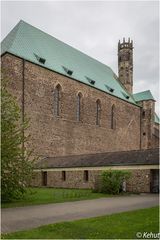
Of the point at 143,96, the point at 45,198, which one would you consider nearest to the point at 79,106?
the point at 143,96

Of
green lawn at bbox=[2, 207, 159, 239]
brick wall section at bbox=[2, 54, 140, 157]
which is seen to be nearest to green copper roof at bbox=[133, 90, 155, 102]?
brick wall section at bbox=[2, 54, 140, 157]

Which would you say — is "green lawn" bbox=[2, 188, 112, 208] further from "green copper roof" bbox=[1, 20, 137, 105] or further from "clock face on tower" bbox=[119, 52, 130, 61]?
"clock face on tower" bbox=[119, 52, 130, 61]

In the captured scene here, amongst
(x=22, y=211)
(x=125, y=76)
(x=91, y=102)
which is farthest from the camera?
(x=125, y=76)

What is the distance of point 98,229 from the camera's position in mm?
9625

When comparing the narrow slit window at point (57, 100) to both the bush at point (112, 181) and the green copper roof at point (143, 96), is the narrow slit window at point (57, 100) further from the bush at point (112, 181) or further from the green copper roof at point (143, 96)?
the green copper roof at point (143, 96)

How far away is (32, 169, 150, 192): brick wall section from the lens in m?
23.9

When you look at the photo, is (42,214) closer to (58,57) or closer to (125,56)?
(58,57)

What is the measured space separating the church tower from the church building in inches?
128

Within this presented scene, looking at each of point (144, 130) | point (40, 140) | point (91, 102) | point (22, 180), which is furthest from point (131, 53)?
point (22, 180)

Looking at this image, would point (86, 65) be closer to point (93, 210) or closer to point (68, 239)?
point (93, 210)

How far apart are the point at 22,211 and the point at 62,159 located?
18014 millimetres

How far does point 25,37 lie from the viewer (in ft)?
118

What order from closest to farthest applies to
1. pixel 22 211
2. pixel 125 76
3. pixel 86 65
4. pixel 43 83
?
pixel 22 211 < pixel 43 83 < pixel 86 65 < pixel 125 76

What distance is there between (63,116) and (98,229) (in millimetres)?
26605
